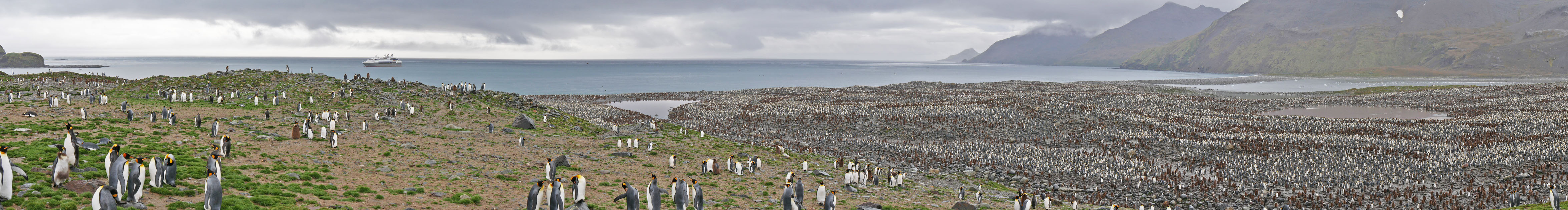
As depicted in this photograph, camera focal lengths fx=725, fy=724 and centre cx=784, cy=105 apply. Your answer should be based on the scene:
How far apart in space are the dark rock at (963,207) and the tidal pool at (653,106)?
3533 cm

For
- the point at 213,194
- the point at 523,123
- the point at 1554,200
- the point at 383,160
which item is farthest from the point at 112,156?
the point at 1554,200

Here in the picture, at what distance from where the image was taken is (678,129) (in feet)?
117

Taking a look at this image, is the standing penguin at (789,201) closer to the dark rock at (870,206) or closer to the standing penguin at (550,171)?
the dark rock at (870,206)

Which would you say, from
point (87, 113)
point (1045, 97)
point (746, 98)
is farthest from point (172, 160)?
point (746, 98)

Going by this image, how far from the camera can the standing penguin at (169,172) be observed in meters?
11.8

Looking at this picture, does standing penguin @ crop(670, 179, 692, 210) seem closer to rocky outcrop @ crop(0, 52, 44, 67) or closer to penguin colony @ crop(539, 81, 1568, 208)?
penguin colony @ crop(539, 81, 1568, 208)

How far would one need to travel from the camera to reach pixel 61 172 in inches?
443

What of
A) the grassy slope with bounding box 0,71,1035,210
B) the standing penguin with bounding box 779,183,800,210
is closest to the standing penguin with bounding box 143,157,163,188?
the grassy slope with bounding box 0,71,1035,210

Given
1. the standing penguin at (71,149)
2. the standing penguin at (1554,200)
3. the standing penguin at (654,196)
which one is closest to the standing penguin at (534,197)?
the standing penguin at (654,196)

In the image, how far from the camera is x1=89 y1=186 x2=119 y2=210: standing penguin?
9648mm

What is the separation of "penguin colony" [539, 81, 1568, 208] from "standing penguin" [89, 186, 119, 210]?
48.1 ft

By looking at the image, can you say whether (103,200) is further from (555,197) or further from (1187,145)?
(1187,145)

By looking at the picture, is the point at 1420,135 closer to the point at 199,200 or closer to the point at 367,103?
the point at 199,200

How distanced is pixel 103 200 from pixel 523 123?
19.2 meters
